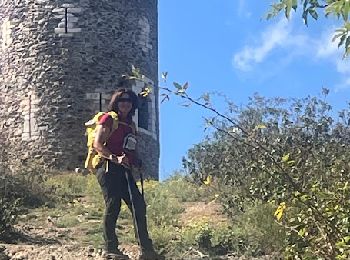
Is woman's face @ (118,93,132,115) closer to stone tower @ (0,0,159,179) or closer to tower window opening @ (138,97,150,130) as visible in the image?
stone tower @ (0,0,159,179)

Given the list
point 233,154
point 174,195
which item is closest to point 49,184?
point 174,195

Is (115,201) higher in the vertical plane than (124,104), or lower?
lower

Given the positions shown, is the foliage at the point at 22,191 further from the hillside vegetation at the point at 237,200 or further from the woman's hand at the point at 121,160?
the woman's hand at the point at 121,160

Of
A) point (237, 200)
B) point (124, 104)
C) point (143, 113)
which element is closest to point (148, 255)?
point (124, 104)

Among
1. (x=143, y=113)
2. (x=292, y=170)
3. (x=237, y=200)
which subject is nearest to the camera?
(x=292, y=170)

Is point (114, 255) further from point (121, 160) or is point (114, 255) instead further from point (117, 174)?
point (121, 160)

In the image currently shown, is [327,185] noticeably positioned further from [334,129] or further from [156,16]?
[156,16]

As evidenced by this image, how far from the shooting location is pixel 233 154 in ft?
49.4

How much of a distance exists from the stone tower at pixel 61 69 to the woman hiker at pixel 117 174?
10.2m

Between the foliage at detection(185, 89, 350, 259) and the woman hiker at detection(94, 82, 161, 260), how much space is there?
3.48ft

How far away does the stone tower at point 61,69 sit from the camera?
63.1ft

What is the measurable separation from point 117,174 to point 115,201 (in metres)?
0.29

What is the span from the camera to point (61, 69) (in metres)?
19.4

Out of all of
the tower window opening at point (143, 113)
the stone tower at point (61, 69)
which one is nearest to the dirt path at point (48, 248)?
the stone tower at point (61, 69)
